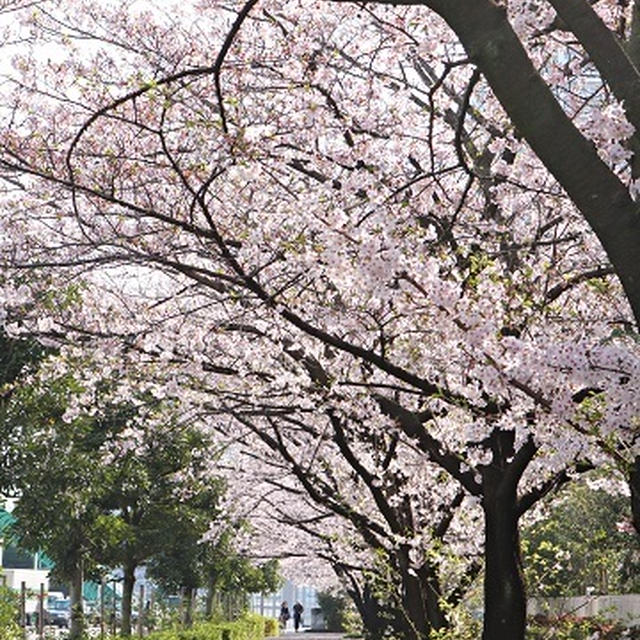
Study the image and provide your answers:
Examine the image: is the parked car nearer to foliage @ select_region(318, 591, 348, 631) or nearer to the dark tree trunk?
foliage @ select_region(318, 591, 348, 631)

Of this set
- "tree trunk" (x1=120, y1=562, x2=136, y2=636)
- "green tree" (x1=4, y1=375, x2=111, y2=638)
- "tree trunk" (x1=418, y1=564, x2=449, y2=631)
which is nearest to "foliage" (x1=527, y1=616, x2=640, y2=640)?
"tree trunk" (x1=418, y1=564, x2=449, y2=631)

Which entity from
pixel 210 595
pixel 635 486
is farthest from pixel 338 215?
pixel 210 595

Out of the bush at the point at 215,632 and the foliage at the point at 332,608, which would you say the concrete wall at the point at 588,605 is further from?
the foliage at the point at 332,608

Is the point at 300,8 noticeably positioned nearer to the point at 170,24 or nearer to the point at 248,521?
the point at 170,24

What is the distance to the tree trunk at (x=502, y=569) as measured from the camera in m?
8.77

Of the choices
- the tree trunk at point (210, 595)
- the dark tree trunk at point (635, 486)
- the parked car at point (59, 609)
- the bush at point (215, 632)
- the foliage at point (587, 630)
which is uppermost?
the parked car at point (59, 609)

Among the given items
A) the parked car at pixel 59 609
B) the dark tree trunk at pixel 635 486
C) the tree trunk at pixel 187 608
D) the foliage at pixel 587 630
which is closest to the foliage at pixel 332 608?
the parked car at pixel 59 609

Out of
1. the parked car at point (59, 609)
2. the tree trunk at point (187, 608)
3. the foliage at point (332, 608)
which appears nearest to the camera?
the tree trunk at point (187, 608)

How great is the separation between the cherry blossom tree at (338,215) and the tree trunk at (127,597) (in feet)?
31.1

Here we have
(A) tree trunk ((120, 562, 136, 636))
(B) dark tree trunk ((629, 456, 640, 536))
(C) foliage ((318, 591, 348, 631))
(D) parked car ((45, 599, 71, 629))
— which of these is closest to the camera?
(B) dark tree trunk ((629, 456, 640, 536))

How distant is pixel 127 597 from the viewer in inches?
759

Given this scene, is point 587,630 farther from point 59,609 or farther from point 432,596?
point 59,609

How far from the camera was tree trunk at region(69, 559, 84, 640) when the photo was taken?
1495 centimetres

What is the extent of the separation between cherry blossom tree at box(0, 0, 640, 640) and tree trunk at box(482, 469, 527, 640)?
15 mm
